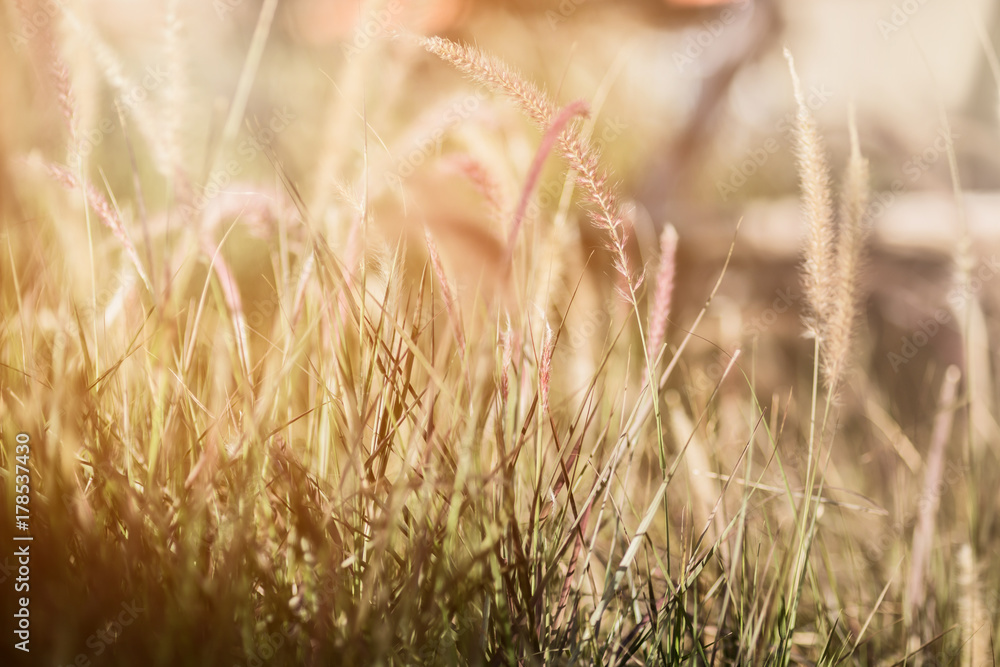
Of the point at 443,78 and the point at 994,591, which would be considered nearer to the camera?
the point at 994,591

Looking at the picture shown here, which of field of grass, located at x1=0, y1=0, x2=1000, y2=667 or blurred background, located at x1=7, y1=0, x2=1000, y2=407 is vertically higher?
blurred background, located at x1=7, y1=0, x2=1000, y2=407

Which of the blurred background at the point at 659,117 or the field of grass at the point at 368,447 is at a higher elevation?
the blurred background at the point at 659,117

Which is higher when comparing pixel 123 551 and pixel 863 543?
pixel 123 551

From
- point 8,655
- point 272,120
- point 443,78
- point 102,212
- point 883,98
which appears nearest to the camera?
point 8,655

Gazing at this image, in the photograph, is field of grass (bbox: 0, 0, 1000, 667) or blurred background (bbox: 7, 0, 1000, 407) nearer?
field of grass (bbox: 0, 0, 1000, 667)

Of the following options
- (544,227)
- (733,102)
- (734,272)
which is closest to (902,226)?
(734,272)

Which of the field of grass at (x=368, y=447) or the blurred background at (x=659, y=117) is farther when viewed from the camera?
the blurred background at (x=659, y=117)

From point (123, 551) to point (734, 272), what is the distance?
1.28 m

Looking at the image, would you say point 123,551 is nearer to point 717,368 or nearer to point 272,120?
point 272,120

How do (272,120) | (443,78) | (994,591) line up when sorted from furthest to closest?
(443,78), (272,120), (994,591)

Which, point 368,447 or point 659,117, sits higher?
point 659,117

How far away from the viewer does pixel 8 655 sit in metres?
0.33

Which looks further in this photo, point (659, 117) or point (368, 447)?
point (659, 117)

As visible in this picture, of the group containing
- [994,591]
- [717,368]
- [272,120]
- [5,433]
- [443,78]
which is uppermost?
A: [443,78]
